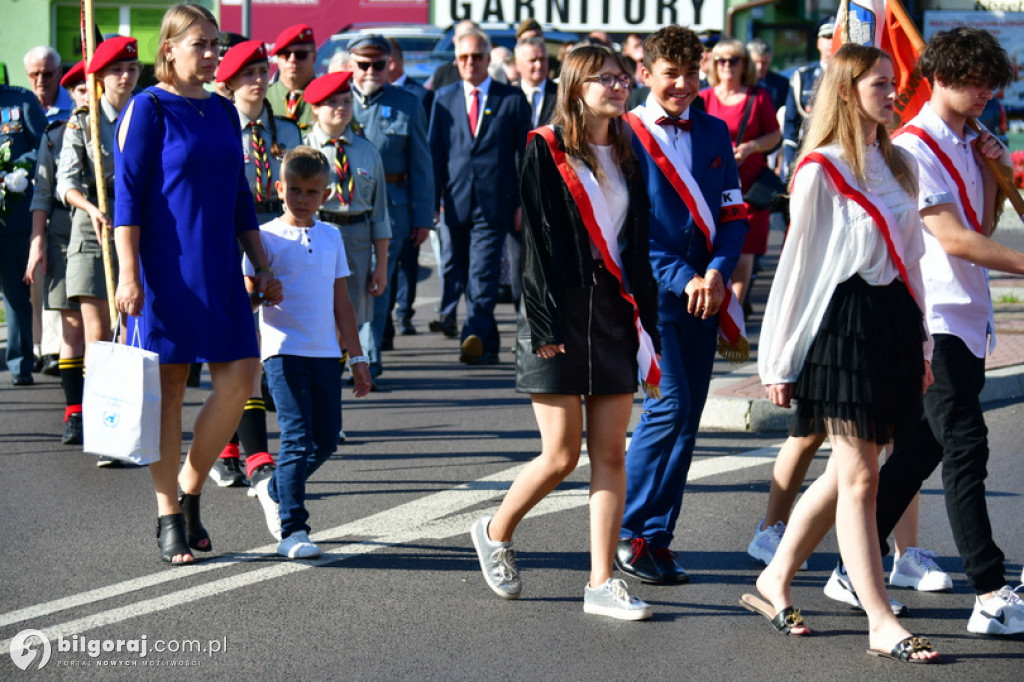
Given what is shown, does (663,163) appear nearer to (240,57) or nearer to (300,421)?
(300,421)

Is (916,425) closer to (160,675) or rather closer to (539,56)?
(160,675)

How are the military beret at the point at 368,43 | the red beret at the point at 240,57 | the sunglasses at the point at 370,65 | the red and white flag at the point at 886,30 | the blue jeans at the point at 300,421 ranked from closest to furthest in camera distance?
the blue jeans at the point at 300,421, the red and white flag at the point at 886,30, the red beret at the point at 240,57, the military beret at the point at 368,43, the sunglasses at the point at 370,65

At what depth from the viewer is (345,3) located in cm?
3266

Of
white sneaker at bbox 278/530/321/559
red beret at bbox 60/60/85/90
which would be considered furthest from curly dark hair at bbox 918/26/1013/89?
red beret at bbox 60/60/85/90

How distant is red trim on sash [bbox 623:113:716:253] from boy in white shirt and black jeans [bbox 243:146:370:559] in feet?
4.50

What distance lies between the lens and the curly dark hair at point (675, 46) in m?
5.66

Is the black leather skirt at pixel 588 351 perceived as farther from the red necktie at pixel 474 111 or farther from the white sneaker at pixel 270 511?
the red necktie at pixel 474 111

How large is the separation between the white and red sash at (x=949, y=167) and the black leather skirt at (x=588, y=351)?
1.13 m

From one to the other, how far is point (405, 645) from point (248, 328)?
153 centimetres

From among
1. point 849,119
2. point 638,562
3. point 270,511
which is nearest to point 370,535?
point 270,511

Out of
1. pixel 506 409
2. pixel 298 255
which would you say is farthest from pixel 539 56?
pixel 298 255

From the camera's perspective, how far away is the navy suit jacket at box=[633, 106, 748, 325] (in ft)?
18.8

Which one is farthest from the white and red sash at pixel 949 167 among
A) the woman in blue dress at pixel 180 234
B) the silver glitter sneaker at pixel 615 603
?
the woman in blue dress at pixel 180 234

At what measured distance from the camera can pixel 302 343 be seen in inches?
241
